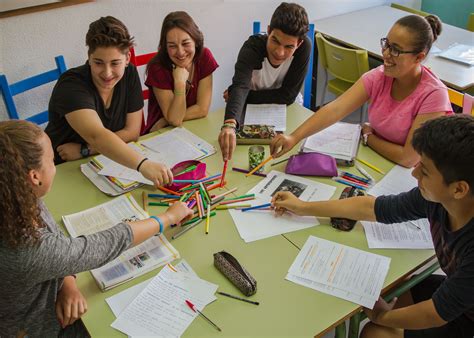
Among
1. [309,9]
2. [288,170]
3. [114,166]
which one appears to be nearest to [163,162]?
[114,166]

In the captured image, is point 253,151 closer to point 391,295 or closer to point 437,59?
point 391,295

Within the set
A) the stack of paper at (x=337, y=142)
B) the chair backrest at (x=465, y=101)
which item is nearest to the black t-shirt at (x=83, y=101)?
the stack of paper at (x=337, y=142)

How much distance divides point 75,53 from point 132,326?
2151 mm

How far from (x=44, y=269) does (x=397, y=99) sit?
1601 mm

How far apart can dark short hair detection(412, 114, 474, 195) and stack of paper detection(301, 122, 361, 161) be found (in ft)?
2.19

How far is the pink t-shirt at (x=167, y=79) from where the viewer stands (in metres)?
2.32

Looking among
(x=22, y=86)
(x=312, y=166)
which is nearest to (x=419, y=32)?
(x=312, y=166)

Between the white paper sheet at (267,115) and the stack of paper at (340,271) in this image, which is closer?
the stack of paper at (340,271)

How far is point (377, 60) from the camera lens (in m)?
3.45

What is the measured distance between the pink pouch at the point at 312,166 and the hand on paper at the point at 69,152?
0.93 m

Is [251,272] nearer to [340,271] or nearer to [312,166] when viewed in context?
[340,271]

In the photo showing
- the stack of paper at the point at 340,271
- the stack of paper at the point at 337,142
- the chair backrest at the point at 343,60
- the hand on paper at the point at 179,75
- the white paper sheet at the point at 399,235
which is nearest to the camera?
the stack of paper at the point at 340,271

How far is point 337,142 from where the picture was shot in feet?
6.80

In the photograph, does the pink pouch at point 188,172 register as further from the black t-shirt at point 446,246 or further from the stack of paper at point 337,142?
the black t-shirt at point 446,246
